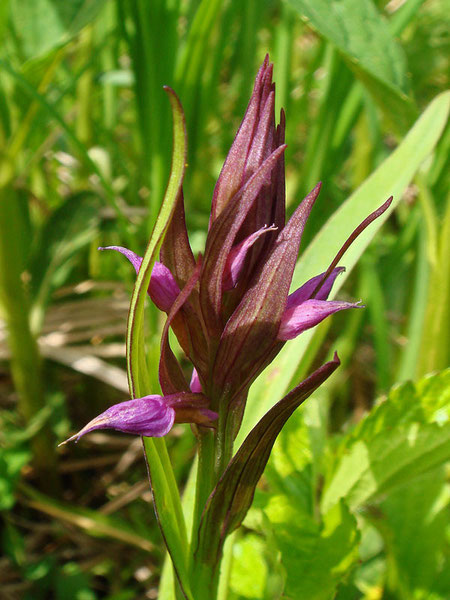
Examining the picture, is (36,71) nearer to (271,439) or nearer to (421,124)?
(421,124)

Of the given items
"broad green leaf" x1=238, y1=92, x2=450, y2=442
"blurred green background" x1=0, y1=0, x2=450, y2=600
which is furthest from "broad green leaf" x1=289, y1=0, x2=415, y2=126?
"broad green leaf" x1=238, y1=92, x2=450, y2=442

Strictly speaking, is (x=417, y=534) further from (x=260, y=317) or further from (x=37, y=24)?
(x=37, y=24)

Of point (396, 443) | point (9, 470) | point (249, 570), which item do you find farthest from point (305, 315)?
point (9, 470)

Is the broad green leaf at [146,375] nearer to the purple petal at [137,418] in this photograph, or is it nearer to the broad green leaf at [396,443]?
the purple petal at [137,418]

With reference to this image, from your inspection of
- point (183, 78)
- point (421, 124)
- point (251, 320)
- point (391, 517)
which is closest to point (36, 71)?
point (183, 78)

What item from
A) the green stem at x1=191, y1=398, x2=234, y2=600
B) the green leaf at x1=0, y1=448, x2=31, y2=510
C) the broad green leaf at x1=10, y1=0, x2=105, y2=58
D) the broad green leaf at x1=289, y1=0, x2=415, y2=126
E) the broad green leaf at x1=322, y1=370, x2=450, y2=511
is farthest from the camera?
the broad green leaf at x1=10, y1=0, x2=105, y2=58

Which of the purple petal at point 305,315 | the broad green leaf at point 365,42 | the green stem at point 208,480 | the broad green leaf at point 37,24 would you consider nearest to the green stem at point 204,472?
the green stem at point 208,480

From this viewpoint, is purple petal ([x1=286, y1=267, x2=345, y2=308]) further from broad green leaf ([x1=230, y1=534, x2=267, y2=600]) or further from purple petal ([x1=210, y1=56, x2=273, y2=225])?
broad green leaf ([x1=230, y1=534, x2=267, y2=600])
